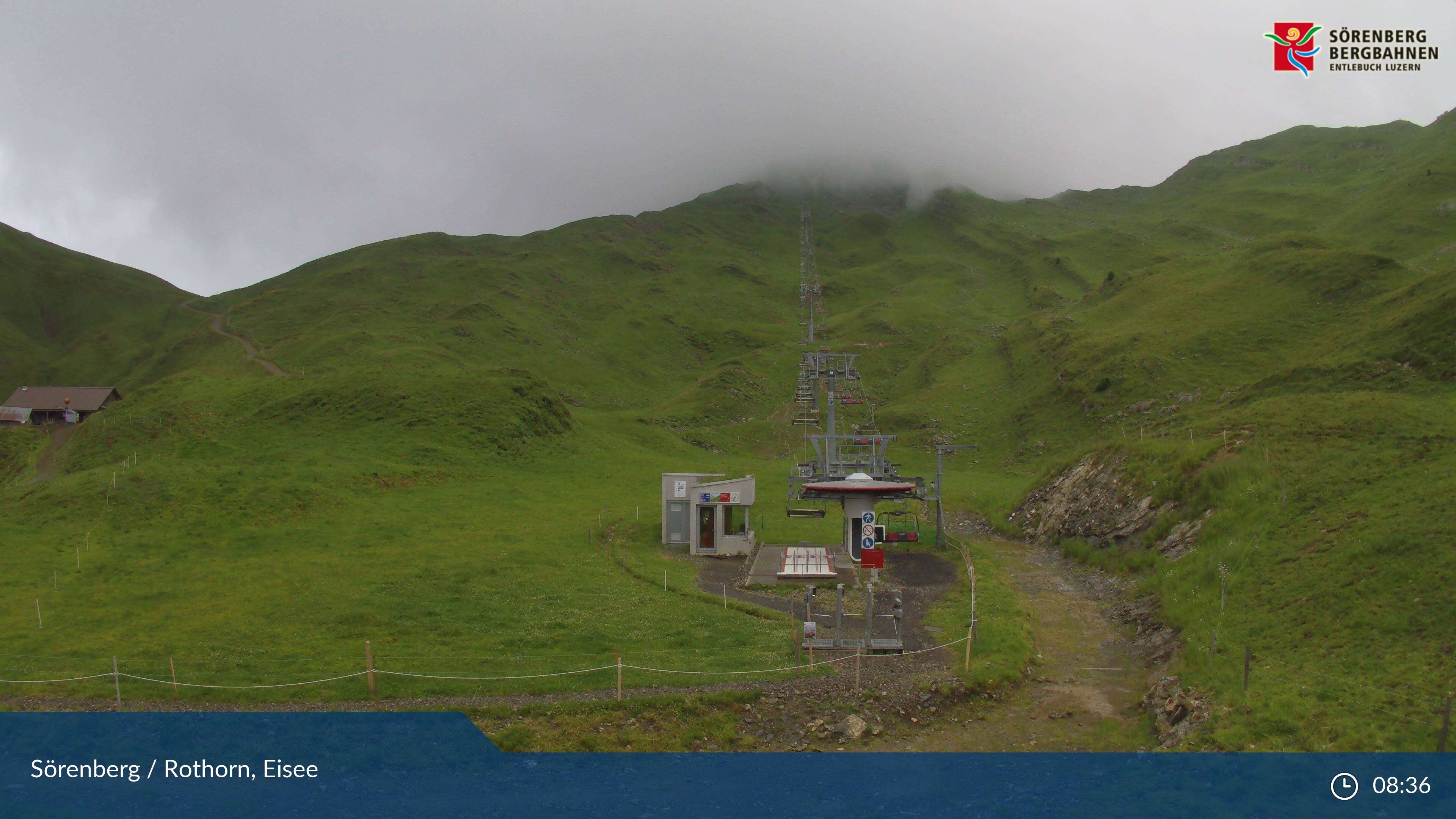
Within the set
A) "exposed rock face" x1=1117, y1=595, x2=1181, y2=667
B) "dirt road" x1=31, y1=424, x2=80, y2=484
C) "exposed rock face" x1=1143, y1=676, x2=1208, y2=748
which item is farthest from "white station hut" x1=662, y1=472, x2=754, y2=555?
"dirt road" x1=31, y1=424, x2=80, y2=484

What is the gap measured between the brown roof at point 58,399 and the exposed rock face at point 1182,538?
398 feet

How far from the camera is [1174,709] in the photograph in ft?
60.2

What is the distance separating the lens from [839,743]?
59.6 ft

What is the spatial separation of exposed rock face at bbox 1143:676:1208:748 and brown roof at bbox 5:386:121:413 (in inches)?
4836

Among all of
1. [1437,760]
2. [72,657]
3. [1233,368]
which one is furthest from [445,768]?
[1233,368]

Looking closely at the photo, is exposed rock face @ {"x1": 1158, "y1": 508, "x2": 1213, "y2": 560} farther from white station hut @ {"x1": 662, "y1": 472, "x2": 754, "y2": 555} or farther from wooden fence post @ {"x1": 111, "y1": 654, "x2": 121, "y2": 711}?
wooden fence post @ {"x1": 111, "y1": 654, "x2": 121, "y2": 711}

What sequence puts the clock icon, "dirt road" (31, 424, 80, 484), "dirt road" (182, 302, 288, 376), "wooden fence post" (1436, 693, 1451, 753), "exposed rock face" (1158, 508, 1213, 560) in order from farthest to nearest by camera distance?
"dirt road" (182, 302, 288, 376) → "dirt road" (31, 424, 80, 484) → "exposed rock face" (1158, 508, 1213, 560) → the clock icon → "wooden fence post" (1436, 693, 1451, 753)

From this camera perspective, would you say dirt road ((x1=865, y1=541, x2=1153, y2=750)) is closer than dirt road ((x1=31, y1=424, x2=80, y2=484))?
Yes

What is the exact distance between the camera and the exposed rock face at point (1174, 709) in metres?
17.3

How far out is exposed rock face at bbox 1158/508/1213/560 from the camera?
30.4 meters

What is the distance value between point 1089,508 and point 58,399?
125 metres

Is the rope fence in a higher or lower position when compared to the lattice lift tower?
lower

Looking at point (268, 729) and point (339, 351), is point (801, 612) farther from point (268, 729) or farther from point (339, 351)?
point (339, 351)
